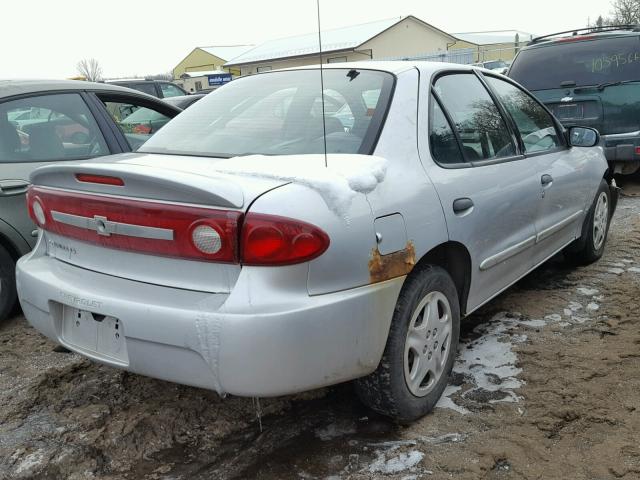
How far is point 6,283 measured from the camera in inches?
151

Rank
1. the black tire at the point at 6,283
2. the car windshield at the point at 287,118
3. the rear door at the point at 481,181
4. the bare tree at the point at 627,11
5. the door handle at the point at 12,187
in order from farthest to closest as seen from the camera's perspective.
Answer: the bare tree at the point at 627,11
the black tire at the point at 6,283
the door handle at the point at 12,187
the rear door at the point at 481,181
the car windshield at the point at 287,118

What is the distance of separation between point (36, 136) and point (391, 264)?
279cm

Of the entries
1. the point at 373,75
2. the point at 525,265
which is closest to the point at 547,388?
the point at 525,265

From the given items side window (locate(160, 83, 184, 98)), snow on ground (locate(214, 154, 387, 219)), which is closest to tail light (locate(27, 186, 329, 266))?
snow on ground (locate(214, 154, 387, 219))

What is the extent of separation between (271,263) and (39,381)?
5.90ft

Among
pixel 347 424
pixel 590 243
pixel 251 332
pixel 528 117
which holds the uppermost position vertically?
pixel 528 117

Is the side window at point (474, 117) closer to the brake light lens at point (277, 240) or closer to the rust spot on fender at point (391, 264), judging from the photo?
the rust spot on fender at point (391, 264)

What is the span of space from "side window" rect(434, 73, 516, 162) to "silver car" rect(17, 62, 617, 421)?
0.01 m

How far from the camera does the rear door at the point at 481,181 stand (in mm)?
2812

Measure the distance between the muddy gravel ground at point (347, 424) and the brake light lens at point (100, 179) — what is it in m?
1.04

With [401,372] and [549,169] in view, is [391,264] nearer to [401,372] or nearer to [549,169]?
[401,372]

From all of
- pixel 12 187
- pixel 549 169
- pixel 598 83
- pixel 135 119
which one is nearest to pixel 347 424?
pixel 549 169

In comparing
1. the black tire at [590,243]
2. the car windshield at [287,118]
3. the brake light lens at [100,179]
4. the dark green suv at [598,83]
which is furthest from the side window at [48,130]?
the dark green suv at [598,83]

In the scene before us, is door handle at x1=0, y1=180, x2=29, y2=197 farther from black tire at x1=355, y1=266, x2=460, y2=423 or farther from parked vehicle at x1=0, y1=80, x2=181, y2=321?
black tire at x1=355, y1=266, x2=460, y2=423
